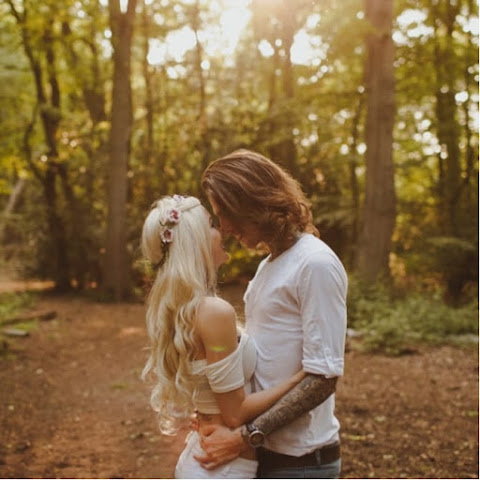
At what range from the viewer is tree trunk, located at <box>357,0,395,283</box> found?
41.6 ft

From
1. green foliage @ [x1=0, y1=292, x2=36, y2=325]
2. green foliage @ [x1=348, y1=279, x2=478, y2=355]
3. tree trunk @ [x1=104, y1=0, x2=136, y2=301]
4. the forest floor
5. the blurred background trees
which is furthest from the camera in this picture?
tree trunk @ [x1=104, y1=0, x2=136, y2=301]

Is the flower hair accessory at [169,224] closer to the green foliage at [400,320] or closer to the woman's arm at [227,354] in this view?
the woman's arm at [227,354]

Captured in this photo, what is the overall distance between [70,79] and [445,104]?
38.0ft

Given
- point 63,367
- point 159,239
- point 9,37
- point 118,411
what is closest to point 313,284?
point 159,239

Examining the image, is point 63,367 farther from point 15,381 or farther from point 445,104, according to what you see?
point 445,104

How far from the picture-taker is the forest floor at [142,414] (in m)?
5.39

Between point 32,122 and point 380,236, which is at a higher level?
point 32,122

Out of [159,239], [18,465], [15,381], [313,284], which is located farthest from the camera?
[15,381]

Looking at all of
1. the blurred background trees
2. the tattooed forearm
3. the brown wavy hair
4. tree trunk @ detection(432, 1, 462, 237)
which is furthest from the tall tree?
the tattooed forearm

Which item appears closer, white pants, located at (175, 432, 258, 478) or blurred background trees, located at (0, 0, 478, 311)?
white pants, located at (175, 432, 258, 478)

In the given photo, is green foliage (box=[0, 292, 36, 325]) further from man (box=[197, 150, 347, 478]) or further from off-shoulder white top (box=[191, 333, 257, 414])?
man (box=[197, 150, 347, 478])

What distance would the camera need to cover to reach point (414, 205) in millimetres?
18531

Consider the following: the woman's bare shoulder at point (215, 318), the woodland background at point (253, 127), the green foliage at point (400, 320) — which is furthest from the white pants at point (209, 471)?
the woodland background at point (253, 127)

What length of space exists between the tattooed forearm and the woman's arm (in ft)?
0.12
